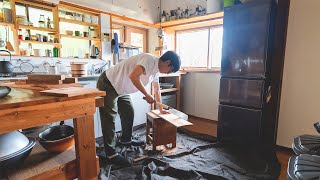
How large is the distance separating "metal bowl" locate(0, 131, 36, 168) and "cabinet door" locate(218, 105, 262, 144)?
1.98 metres

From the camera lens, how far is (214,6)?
273cm

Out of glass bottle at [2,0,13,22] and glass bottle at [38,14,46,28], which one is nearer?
glass bottle at [2,0,13,22]

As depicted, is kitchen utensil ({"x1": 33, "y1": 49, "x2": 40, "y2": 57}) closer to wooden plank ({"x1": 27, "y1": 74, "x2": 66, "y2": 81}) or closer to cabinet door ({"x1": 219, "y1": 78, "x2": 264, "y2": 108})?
wooden plank ({"x1": 27, "y1": 74, "x2": 66, "y2": 81})

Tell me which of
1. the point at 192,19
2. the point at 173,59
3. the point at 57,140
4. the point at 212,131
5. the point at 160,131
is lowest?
the point at 212,131

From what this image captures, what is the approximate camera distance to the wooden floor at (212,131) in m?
1.81

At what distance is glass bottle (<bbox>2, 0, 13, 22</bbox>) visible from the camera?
84.2 inches

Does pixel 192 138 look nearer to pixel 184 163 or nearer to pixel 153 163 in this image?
pixel 184 163

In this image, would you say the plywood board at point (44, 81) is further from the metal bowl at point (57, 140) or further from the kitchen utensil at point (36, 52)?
the kitchen utensil at point (36, 52)

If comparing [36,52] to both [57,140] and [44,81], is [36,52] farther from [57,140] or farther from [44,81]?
[57,140]

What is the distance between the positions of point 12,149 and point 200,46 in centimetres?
327

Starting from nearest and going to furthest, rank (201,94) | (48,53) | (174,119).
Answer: (174,119) < (48,53) < (201,94)

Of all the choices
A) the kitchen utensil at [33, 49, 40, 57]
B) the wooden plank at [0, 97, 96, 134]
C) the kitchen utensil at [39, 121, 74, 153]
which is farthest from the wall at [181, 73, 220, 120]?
the wooden plank at [0, 97, 96, 134]

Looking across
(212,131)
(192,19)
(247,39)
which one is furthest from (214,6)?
(212,131)

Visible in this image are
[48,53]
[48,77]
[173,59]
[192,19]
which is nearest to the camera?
[48,77]
